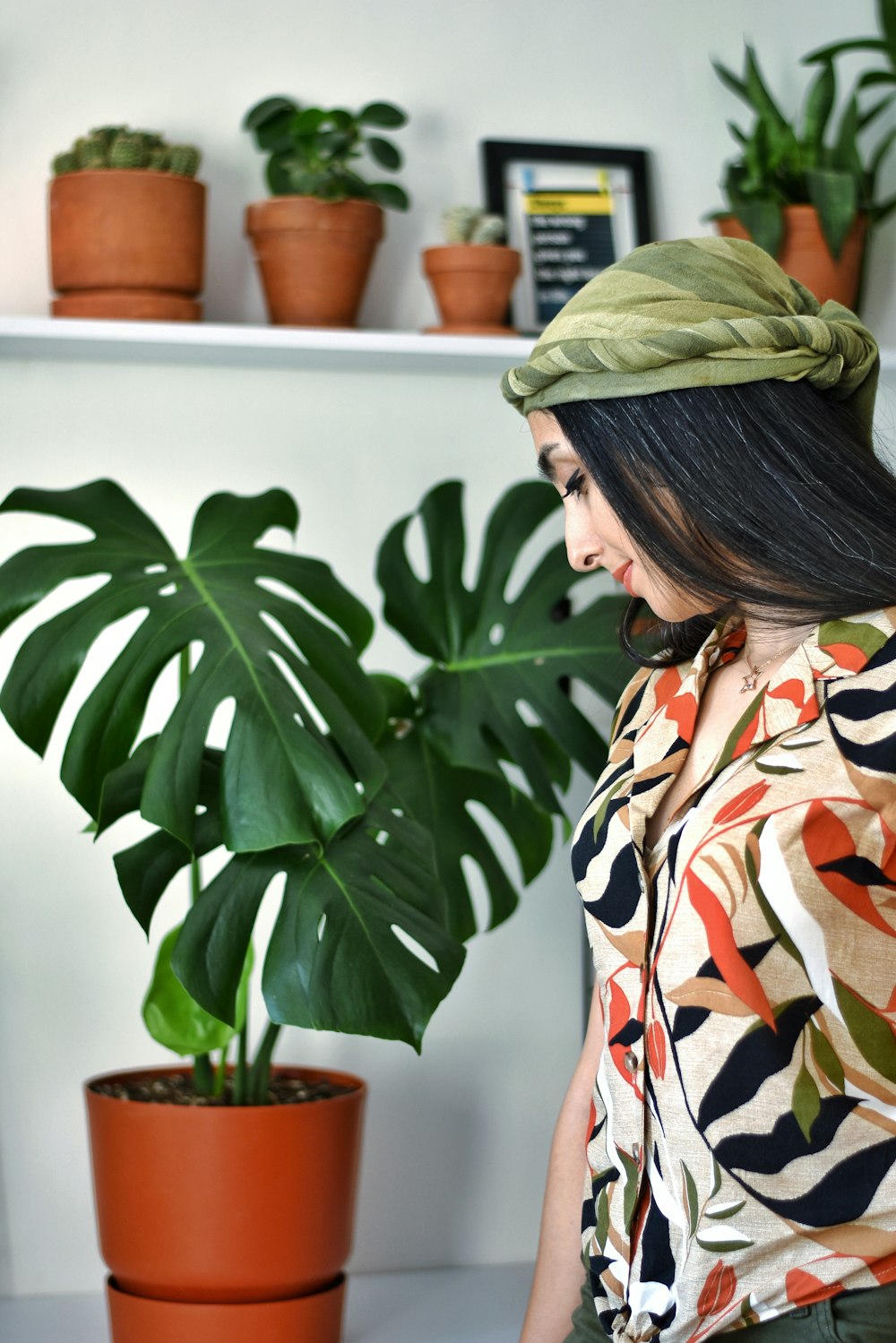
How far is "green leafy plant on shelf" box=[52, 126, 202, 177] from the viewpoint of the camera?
1.65 meters

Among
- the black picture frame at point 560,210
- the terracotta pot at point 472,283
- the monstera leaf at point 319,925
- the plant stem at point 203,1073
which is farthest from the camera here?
the black picture frame at point 560,210

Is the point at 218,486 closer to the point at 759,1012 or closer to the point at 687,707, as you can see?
the point at 687,707

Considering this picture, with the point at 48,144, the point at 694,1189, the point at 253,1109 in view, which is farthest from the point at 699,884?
the point at 48,144

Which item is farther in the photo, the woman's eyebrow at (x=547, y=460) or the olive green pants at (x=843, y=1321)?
the woman's eyebrow at (x=547, y=460)

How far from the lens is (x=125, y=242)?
5.41ft

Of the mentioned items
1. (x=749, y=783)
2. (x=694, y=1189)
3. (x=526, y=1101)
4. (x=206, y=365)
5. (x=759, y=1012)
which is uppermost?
(x=206, y=365)

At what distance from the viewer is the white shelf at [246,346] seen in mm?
1652

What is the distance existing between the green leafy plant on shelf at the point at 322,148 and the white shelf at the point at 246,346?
0.17m

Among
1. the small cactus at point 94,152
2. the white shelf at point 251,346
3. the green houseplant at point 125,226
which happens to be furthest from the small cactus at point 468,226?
the small cactus at point 94,152

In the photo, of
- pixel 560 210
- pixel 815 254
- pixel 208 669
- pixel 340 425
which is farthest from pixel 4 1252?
pixel 815 254

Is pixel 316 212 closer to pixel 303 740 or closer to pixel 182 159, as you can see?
pixel 182 159

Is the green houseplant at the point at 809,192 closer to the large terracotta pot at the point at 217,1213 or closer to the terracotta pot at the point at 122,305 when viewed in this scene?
the terracotta pot at the point at 122,305

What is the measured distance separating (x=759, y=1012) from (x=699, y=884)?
0.30 feet

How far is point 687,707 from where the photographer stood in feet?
3.79
